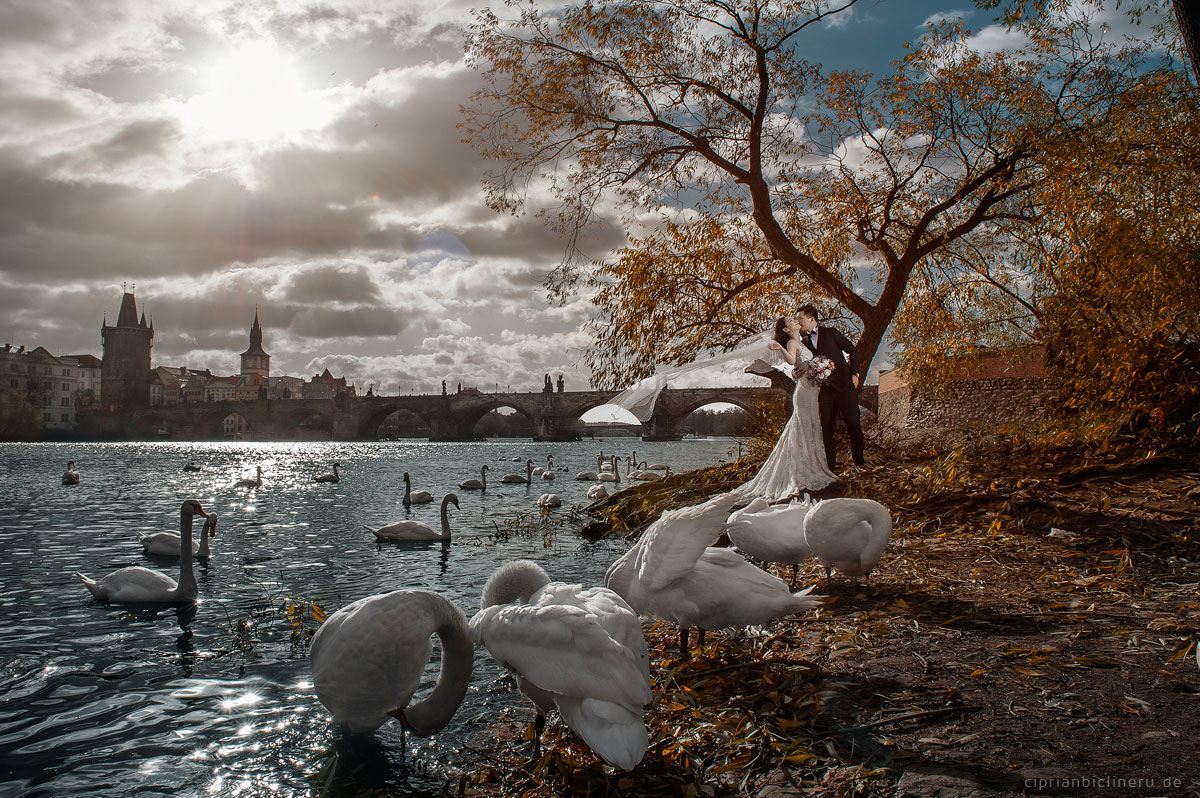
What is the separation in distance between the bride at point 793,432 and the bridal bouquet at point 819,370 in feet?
0.23

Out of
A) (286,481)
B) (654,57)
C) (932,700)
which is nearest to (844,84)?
(654,57)

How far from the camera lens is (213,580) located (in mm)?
8938

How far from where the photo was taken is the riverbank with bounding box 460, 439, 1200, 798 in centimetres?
260

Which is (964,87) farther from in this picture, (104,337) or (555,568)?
(104,337)

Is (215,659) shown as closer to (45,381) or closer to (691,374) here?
(691,374)

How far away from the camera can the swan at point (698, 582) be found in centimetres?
381

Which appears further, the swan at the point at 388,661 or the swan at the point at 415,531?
the swan at the point at 415,531

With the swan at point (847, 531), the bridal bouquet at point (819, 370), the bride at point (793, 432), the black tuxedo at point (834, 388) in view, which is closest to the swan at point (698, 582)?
the swan at point (847, 531)

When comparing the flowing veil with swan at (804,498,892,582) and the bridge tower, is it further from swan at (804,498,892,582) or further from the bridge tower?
the bridge tower

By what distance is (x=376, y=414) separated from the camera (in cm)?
10131

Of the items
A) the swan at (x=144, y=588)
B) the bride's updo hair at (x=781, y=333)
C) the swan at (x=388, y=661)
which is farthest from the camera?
the bride's updo hair at (x=781, y=333)

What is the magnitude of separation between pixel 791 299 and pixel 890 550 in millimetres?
7829

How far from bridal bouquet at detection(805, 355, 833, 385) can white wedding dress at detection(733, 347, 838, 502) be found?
9 centimetres

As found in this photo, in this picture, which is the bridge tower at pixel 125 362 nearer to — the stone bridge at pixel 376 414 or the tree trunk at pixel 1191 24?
the stone bridge at pixel 376 414
